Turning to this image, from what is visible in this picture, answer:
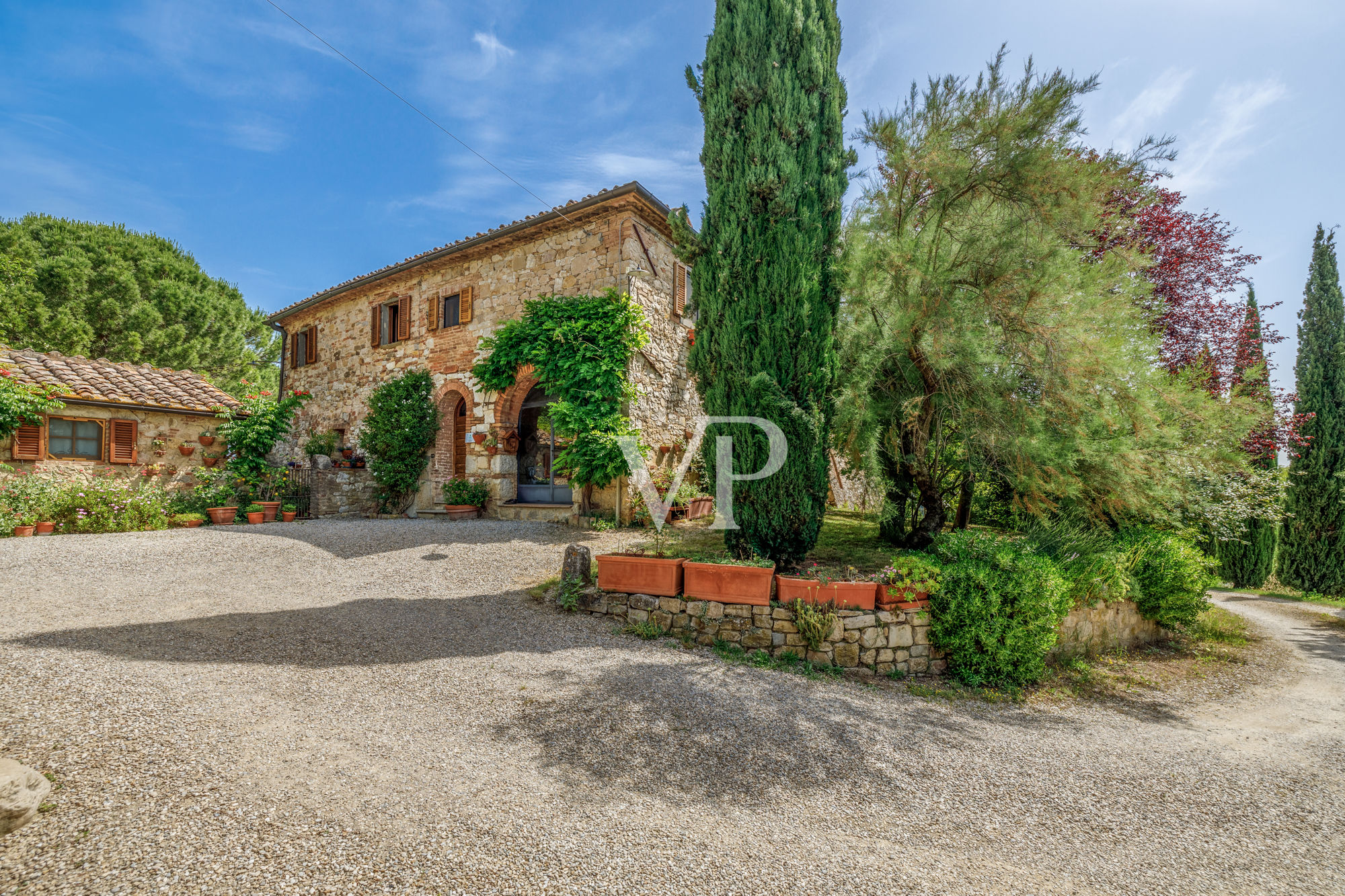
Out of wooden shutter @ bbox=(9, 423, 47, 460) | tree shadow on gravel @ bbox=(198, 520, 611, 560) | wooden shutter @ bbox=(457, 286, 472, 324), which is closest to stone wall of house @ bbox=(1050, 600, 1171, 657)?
tree shadow on gravel @ bbox=(198, 520, 611, 560)

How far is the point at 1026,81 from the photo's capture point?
15.1 ft

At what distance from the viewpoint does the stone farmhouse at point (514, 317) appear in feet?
31.4

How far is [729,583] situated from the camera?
4.57m

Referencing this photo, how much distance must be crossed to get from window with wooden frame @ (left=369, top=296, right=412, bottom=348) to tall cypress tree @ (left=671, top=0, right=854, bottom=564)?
9.17 m

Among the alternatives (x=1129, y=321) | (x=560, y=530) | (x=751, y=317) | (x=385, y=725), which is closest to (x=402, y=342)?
(x=560, y=530)

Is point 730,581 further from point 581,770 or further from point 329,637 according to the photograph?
point 329,637

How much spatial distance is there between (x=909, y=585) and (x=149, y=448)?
42.3 feet

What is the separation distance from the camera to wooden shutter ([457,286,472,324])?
11.0 meters

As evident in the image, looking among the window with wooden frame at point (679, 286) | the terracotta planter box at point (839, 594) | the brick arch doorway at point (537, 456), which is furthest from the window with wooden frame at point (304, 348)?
the terracotta planter box at point (839, 594)

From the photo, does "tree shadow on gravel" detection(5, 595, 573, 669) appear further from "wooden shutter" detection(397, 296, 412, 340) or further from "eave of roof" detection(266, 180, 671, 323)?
"wooden shutter" detection(397, 296, 412, 340)

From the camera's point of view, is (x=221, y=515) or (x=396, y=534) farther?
(x=221, y=515)

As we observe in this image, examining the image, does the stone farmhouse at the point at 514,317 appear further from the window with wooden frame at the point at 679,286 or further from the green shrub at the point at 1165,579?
the green shrub at the point at 1165,579

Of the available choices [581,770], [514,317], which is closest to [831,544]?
[581,770]

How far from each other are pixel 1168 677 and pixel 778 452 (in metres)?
4.15
